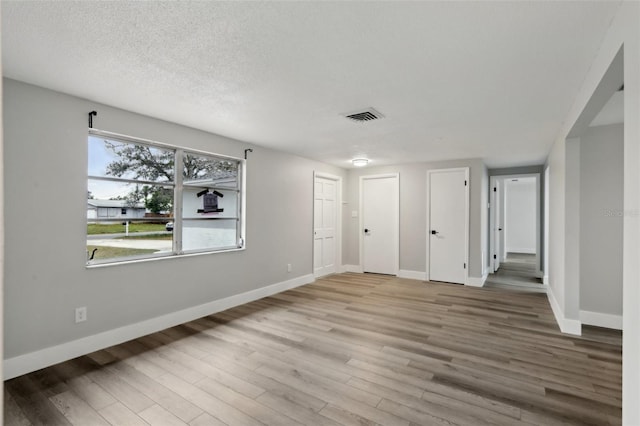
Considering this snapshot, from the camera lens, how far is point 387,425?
83.6 inches

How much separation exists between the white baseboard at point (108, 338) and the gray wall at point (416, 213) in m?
3.12

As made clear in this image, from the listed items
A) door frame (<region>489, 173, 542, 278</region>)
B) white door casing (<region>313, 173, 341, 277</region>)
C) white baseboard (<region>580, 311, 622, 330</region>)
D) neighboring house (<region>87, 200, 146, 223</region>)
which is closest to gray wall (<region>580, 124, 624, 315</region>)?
white baseboard (<region>580, 311, 622, 330</region>)

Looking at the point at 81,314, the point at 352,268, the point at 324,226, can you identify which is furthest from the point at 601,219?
the point at 81,314

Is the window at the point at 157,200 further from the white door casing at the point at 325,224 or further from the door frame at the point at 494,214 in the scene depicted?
the door frame at the point at 494,214

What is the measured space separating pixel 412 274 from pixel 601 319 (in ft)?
10.0

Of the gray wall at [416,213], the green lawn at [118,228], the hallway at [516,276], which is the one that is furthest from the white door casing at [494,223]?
the green lawn at [118,228]

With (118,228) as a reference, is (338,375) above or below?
below

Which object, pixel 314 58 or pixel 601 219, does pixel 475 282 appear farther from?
pixel 314 58

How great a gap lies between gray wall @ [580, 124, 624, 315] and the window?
4388 mm

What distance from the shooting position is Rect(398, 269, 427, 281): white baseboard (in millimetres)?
6491

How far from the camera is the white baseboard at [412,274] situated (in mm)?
6491

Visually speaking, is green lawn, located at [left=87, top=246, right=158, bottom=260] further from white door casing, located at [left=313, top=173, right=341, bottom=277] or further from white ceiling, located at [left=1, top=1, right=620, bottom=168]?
white door casing, located at [left=313, top=173, right=341, bottom=277]

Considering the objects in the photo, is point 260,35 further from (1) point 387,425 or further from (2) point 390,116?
(1) point 387,425

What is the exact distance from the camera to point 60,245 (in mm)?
2969
